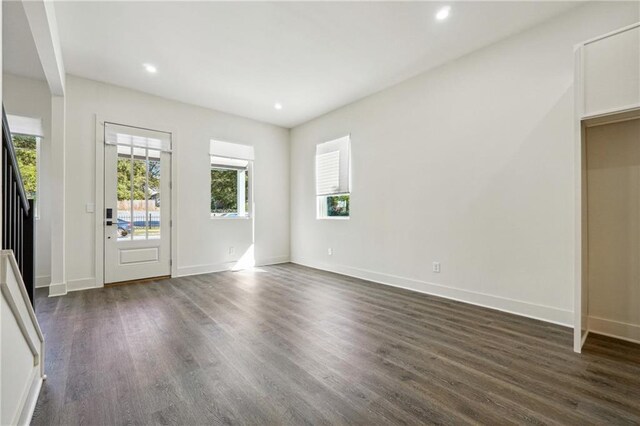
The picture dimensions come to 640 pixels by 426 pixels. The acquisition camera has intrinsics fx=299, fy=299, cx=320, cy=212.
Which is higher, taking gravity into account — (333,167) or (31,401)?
(333,167)

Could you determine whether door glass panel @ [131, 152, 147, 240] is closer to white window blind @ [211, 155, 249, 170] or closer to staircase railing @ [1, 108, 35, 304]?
white window blind @ [211, 155, 249, 170]

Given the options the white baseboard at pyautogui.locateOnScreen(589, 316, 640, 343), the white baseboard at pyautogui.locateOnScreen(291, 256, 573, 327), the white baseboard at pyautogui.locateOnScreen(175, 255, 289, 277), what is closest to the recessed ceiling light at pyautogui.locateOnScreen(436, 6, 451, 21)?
the white baseboard at pyautogui.locateOnScreen(291, 256, 573, 327)

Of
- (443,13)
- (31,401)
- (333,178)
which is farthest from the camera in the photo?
(333,178)

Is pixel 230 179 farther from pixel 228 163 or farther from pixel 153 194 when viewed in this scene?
pixel 153 194

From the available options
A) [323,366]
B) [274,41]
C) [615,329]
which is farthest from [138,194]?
[615,329]

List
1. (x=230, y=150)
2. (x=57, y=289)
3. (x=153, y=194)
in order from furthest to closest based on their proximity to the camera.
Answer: (x=230, y=150)
(x=153, y=194)
(x=57, y=289)

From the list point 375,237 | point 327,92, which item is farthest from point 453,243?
point 327,92

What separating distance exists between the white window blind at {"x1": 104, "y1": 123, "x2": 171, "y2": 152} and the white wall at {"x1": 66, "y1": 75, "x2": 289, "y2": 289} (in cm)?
14

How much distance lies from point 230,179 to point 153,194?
1.36 m

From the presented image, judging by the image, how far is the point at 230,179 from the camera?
5.64m

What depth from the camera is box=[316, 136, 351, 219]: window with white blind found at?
5.09 metres

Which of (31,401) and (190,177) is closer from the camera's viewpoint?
(31,401)

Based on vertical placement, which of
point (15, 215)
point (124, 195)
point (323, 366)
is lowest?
point (323, 366)

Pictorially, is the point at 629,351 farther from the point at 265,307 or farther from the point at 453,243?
the point at 265,307
